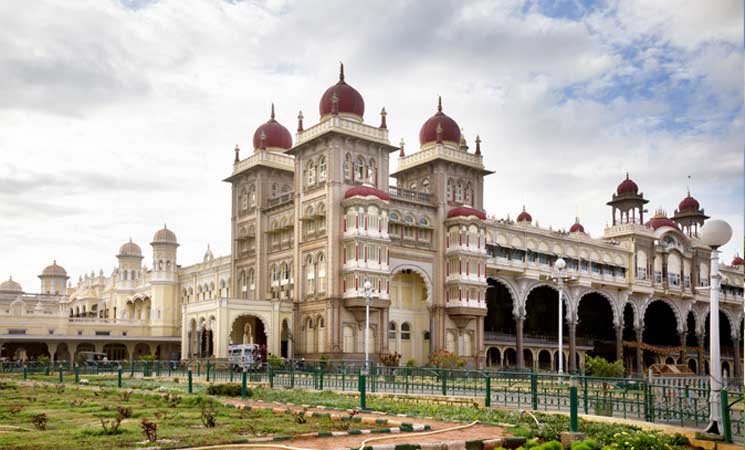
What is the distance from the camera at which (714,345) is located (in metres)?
15.3

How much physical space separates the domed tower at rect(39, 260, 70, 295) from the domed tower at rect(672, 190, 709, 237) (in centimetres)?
7481

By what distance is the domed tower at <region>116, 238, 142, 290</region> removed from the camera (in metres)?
82.3

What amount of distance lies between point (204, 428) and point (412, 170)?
4663 centimetres

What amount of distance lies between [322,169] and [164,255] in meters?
27.3

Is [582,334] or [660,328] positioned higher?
[660,328]

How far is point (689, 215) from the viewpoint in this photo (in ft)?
288

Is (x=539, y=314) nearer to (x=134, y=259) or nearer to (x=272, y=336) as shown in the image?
(x=272, y=336)

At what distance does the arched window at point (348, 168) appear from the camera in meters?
54.1

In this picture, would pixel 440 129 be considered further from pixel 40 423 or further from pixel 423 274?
pixel 40 423

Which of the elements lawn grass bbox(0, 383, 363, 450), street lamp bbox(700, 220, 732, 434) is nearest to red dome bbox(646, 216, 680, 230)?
lawn grass bbox(0, 383, 363, 450)

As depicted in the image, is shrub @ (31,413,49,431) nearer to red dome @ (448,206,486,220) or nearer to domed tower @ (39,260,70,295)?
red dome @ (448,206,486,220)

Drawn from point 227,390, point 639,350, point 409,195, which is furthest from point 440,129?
point 227,390

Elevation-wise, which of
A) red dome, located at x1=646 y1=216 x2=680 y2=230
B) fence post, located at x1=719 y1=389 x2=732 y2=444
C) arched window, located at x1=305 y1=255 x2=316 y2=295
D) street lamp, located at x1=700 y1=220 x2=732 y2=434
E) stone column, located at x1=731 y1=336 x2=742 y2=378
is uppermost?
red dome, located at x1=646 y1=216 x2=680 y2=230

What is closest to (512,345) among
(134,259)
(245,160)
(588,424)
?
(245,160)
